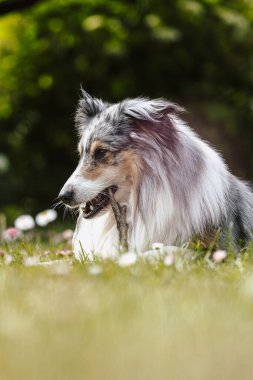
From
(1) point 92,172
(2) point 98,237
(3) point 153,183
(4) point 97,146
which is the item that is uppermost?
(4) point 97,146

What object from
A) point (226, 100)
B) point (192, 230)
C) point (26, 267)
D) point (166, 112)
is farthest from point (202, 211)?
point (226, 100)

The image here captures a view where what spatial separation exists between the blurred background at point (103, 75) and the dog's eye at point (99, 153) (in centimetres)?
612

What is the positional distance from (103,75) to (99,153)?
6.85m

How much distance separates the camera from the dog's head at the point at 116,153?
4.93 metres

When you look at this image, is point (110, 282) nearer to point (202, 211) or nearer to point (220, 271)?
point (220, 271)

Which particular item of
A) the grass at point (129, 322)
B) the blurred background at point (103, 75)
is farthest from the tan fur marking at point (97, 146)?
the blurred background at point (103, 75)

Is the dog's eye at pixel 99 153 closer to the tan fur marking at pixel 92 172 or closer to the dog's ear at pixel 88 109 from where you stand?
the tan fur marking at pixel 92 172

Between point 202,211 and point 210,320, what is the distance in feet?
6.05

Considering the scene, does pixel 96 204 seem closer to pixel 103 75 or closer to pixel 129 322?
pixel 129 322

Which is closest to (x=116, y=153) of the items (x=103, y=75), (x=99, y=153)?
(x=99, y=153)

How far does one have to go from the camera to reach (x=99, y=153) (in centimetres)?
501

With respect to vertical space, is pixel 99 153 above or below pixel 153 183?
above

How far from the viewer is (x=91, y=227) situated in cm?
Answer: 523

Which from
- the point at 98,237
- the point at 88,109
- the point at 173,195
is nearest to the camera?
the point at 173,195
